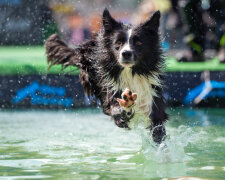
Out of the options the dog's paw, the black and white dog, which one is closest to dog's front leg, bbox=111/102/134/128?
the black and white dog

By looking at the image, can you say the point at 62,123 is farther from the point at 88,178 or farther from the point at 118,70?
the point at 88,178

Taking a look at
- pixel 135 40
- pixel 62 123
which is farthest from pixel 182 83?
pixel 135 40

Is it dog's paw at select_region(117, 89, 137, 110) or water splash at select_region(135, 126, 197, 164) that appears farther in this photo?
water splash at select_region(135, 126, 197, 164)

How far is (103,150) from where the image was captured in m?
6.05

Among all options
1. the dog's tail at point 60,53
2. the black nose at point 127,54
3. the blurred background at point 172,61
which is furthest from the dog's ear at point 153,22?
the dog's tail at point 60,53

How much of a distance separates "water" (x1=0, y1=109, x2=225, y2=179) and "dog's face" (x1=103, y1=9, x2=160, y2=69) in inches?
29.5

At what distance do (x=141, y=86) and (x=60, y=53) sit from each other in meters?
1.65

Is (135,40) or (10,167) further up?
(135,40)

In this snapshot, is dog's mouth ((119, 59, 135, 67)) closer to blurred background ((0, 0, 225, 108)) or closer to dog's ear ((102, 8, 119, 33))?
dog's ear ((102, 8, 119, 33))

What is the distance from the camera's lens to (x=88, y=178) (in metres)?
4.75

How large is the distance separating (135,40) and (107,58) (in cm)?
39

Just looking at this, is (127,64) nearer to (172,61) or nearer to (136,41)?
(136,41)

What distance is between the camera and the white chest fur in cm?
596

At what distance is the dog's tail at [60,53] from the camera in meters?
7.07
